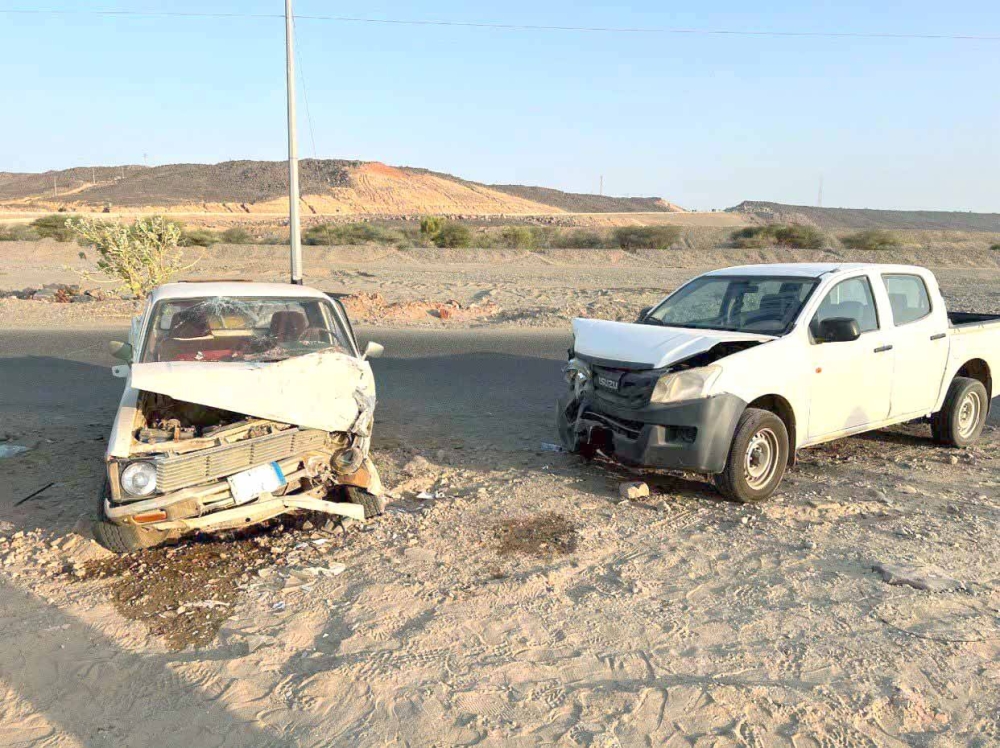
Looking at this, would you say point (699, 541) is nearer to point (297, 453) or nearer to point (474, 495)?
point (474, 495)

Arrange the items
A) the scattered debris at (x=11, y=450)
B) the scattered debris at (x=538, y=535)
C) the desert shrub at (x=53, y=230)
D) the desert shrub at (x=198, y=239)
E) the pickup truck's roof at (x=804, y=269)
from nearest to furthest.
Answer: the scattered debris at (x=538, y=535)
the pickup truck's roof at (x=804, y=269)
the scattered debris at (x=11, y=450)
the desert shrub at (x=198, y=239)
the desert shrub at (x=53, y=230)

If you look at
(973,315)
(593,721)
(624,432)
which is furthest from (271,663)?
(973,315)

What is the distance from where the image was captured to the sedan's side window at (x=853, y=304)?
6.67 metres

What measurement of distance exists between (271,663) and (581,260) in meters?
37.3

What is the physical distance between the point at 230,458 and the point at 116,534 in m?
0.74

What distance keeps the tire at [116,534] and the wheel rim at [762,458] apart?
4004mm

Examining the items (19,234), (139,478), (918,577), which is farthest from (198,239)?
(918,577)

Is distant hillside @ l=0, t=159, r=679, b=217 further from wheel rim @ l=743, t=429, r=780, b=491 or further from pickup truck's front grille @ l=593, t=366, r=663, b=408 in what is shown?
wheel rim @ l=743, t=429, r=780, b=491

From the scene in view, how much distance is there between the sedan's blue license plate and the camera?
4.91m

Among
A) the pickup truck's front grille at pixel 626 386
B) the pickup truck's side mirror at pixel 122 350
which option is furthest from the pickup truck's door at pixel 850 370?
the pickup truck's side mirror at pixel 122 350

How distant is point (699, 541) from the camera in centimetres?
536

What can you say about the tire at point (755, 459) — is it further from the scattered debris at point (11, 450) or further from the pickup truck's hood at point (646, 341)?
the scattered debris at point (11, 450)

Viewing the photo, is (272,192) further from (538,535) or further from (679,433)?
(538,535)

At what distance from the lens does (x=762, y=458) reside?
6.14 m
